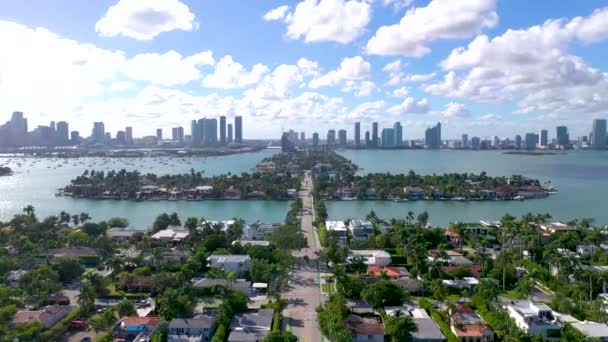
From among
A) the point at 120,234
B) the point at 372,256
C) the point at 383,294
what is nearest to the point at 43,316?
the point at 383,294

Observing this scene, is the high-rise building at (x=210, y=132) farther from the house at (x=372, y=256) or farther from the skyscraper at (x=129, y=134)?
the house at (x=372, y=256)

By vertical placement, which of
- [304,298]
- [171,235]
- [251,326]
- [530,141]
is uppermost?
[530,141]

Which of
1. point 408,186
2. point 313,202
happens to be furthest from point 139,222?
point 408,186

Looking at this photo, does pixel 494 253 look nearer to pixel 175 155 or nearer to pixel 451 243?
pixel 451 243

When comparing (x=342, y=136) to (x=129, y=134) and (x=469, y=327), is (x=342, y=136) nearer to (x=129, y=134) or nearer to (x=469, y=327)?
(x=129, y=134)

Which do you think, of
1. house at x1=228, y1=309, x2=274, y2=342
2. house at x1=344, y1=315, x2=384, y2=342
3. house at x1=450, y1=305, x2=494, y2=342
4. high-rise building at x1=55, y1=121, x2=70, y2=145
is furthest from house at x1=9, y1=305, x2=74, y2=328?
high-rise building at x1=55, y1=121, x2=70, y2=145

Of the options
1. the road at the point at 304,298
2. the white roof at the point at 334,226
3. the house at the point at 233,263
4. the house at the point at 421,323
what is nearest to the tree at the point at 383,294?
the house at the point at 421,323
